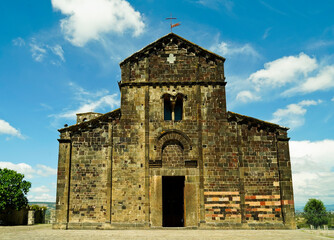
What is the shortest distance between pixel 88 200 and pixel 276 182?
11.2 metres

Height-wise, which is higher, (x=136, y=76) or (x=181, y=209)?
(x=136, y=76)

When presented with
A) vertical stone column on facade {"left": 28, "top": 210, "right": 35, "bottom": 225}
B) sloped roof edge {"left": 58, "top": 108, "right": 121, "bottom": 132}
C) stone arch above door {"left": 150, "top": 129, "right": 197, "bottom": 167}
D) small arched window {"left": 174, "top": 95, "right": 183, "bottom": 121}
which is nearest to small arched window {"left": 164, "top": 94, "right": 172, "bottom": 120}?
small arched window {"left": 174, "top": 95, "right": 183, "bottom": 121}

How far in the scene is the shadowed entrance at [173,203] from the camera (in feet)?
62.4

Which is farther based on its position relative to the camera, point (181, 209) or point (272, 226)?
point (181, 209)

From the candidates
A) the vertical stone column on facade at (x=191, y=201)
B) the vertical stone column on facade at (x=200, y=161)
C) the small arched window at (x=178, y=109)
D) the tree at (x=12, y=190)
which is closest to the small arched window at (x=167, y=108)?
the small arched window at (x=178, y=109)

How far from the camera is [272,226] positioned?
1675 centimetres

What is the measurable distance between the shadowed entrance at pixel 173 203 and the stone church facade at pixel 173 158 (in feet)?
0.22

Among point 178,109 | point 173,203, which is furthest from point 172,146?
point 173,203

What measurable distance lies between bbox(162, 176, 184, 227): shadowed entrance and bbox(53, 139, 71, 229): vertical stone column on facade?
5974 millimetres

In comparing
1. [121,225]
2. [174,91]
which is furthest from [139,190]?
[174,91]

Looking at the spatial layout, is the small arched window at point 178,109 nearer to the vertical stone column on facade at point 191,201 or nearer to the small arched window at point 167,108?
the small arched window at point 167,108

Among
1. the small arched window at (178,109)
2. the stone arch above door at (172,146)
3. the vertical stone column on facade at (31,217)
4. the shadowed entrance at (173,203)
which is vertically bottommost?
the vertical stone column on facade at (31,217)

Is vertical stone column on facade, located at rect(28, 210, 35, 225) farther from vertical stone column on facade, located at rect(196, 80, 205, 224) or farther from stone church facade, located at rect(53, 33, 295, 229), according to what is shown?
vertical stone column on facade, located at rect(196, 80, 205, 224)

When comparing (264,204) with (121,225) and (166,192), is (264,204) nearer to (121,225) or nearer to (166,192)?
(166,192)
